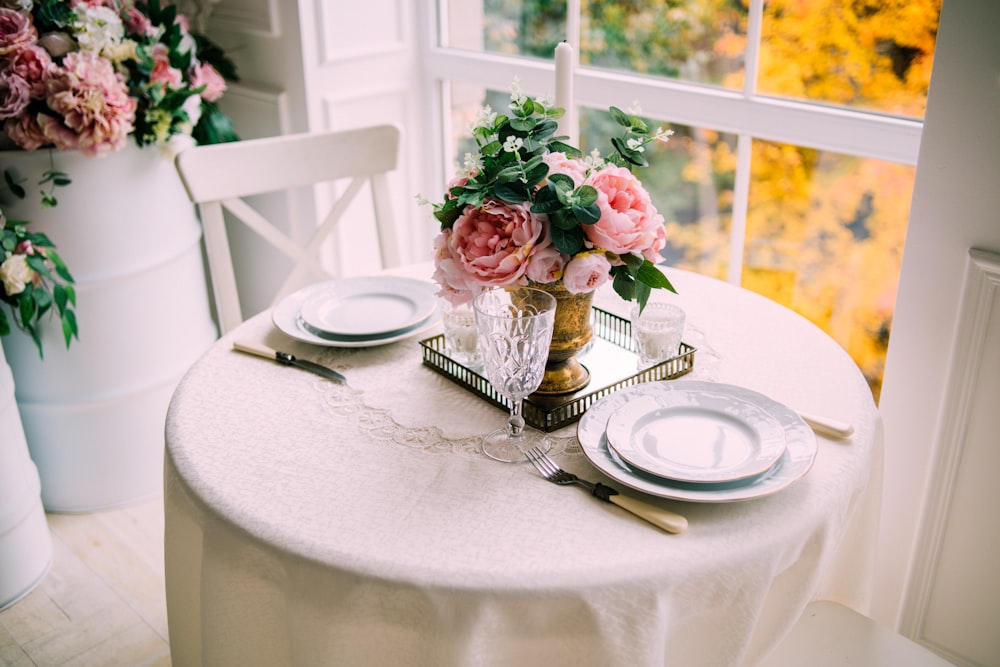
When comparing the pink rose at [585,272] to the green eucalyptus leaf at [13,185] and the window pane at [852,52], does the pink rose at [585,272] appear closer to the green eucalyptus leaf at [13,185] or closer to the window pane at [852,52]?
the window pane at [852,52]

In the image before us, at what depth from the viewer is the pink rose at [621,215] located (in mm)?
1127

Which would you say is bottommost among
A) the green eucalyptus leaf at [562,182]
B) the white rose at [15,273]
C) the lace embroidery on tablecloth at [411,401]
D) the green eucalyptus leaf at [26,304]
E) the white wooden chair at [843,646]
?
the white wooden chair at [843,646]

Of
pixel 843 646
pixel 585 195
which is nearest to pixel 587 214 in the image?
pixel 585 195

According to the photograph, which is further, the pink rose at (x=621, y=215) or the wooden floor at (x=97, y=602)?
the wooden floor at (x=97, y=602)

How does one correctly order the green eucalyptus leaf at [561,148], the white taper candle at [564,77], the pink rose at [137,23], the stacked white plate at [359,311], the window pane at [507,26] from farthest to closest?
the window pane at [507,26] < the pink rose at [137,23] < the stacked white plate at [359,311] < the white taper candle at [564,77] < the green eucalyptus leaf at [561,148]

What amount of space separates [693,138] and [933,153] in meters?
0.76

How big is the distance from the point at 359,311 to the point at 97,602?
1.09 meters

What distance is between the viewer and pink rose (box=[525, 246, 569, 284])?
115cm

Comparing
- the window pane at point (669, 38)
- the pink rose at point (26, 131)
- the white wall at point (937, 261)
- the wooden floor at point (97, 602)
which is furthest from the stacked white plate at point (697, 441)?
the pink rose at point (26, 131)

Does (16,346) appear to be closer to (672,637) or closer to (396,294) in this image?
(396,294)

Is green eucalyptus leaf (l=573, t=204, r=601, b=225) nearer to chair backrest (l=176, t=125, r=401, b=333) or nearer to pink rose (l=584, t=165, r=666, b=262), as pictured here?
pink rose (l=584, t=165, r=666, b=262)

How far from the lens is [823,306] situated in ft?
6.93

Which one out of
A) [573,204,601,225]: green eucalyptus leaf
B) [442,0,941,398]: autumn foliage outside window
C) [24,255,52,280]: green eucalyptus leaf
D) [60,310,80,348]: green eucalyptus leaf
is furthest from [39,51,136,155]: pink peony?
[573,204,601,225]: green eucalyptus leaf

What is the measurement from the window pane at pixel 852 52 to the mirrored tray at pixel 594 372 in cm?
84
